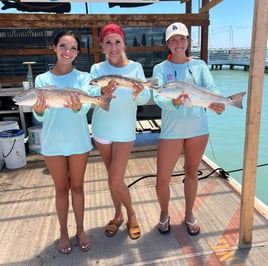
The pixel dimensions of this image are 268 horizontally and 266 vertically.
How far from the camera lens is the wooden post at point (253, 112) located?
196 cm

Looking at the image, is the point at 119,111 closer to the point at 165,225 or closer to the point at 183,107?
the point at 183,107

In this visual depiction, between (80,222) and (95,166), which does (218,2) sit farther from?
(80,222)

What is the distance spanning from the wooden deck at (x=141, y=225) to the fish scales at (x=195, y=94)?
1263mm

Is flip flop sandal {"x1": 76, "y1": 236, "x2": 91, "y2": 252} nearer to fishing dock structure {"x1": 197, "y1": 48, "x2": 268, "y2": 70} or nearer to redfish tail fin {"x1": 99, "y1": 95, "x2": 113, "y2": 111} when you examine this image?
redfish tail fin {"x1": 99, "y1": 95, "x2": 113, "y2": 111}

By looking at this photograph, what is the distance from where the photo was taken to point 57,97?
6.77 feet

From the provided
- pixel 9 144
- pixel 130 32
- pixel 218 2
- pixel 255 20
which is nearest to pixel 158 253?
pixel 255 20

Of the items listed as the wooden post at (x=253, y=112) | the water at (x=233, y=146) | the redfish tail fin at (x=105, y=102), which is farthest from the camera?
the water at (x=233, y=146)

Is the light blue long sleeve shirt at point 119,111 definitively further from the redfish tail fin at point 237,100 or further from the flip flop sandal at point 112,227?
the flip flop sandal at point 112,227

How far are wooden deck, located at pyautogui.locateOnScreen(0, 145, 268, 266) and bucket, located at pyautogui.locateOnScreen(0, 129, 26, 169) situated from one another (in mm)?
374

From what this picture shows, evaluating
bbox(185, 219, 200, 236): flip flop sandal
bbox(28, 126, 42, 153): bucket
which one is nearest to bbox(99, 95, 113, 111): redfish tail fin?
bbox(185, 219, 200, 236): flip flop sandal

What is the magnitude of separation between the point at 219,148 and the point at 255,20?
17.8 ft

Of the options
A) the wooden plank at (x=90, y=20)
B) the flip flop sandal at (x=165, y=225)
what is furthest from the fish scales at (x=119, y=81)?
the wooden plank at (x=90, y=20)

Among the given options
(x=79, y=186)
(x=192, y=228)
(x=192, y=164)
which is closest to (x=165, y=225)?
(x=192, y=228)

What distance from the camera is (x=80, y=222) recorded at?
8.27ft
